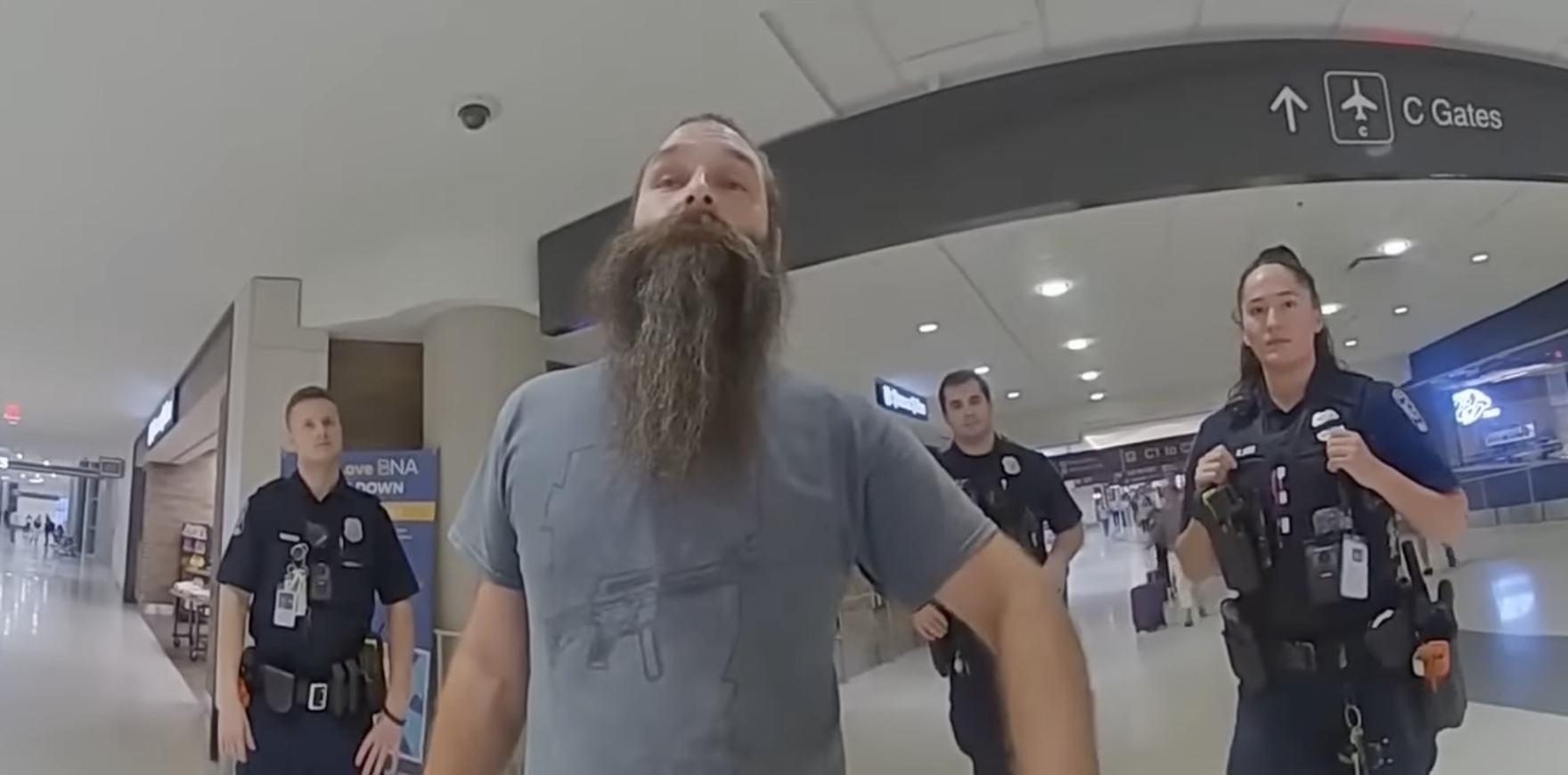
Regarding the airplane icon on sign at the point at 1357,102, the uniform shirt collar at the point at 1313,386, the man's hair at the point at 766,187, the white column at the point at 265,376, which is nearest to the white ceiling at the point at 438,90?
the airplane icon on sign at the point at 1357,102

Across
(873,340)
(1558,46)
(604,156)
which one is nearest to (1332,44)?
(1558,46)

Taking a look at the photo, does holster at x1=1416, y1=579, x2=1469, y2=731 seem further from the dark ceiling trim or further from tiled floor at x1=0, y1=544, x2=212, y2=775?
tiled floor at x1=0, y1=544, x2=212, y2=775

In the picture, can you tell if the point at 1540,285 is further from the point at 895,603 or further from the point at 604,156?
the point at 895,603

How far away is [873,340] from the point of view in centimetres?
395

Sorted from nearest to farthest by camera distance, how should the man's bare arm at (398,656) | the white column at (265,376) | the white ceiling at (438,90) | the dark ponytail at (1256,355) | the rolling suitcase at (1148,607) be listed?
1. the dark ponytail at (1256,355)
2. the man's bare arm at (398,656)
3. the white ceiling at (438,90)
4. the rolling suitcase at (1148,607)
5. the white column at (265,376)

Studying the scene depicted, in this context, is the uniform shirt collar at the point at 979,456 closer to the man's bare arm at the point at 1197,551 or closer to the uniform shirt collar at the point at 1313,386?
the man's bare arm at the point at 1197,551

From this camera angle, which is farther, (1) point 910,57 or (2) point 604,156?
(2) point 604,156

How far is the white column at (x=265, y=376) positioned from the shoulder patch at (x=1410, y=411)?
5285 mm

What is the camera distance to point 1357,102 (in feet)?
12.2

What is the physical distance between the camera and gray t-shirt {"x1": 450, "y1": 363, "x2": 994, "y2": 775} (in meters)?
0.77

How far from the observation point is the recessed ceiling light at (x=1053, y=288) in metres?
4.30

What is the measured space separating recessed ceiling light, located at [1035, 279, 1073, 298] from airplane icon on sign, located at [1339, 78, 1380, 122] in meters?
1.22

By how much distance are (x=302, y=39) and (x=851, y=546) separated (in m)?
3.23

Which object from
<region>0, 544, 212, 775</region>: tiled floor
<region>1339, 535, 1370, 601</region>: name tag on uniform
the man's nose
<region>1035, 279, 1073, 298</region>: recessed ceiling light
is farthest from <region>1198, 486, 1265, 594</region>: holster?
<region>0, 544, 212, 775</region>: tiled floor
